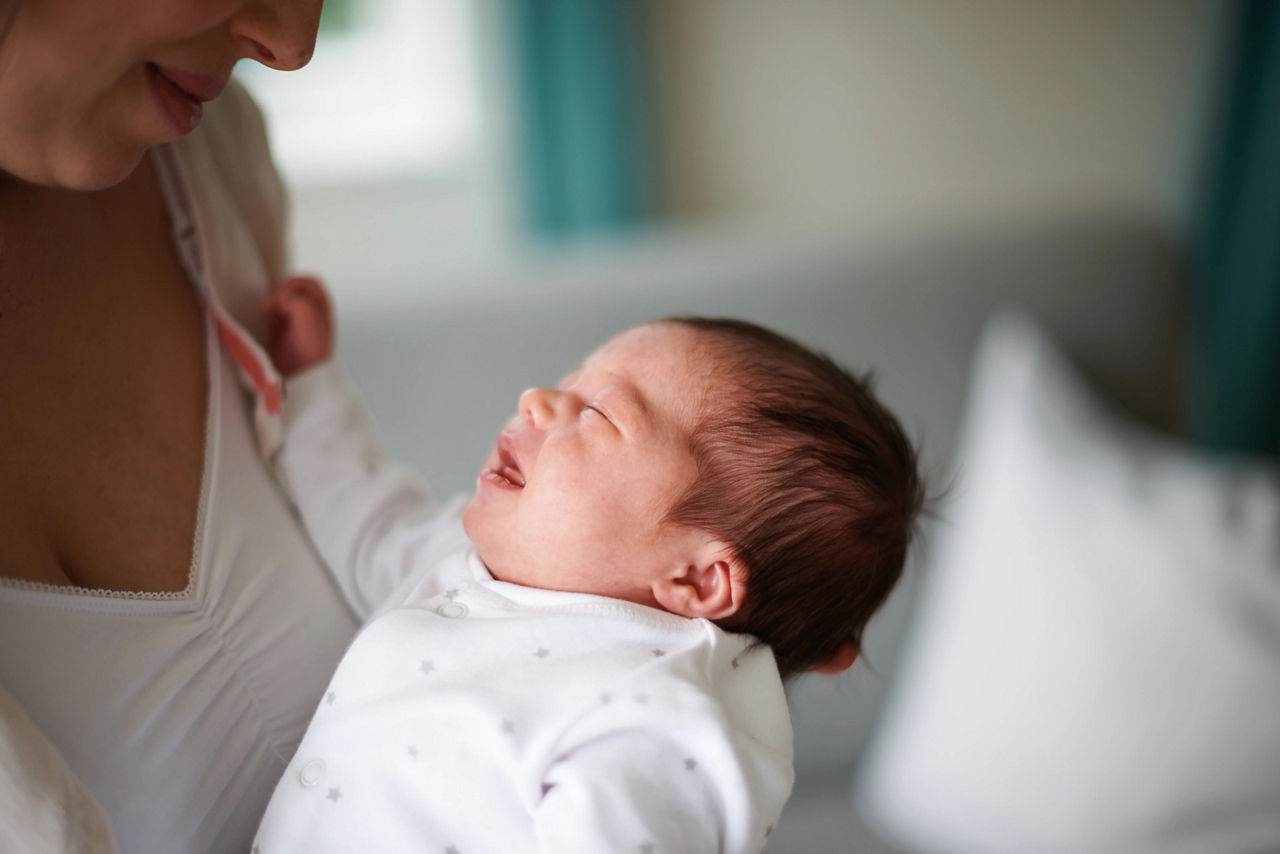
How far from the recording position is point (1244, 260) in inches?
81.7

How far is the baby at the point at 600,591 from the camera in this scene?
2.14 feet

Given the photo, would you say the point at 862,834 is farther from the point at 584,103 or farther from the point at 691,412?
the point at 584,103

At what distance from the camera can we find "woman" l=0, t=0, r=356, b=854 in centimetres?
59

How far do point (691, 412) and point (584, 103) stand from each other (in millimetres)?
1971

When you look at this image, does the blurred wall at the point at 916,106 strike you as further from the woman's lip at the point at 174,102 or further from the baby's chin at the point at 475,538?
the woman's lip at the point at 174,102

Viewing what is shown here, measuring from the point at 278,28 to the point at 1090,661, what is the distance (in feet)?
4.25

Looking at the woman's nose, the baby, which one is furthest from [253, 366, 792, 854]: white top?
the woman's nose

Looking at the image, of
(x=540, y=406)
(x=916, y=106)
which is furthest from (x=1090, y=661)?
(x=916, y=106)

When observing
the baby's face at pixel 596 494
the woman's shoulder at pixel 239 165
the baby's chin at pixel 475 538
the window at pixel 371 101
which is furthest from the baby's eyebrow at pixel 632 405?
the window at pixel 371 101

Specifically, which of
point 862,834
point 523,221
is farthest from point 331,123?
point 862,834

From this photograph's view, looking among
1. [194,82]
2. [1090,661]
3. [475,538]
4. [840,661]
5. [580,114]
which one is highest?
[194,82]

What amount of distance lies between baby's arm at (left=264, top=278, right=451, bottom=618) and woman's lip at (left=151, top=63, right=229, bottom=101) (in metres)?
0.25

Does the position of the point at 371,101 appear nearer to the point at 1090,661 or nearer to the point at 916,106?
the point at 916,106

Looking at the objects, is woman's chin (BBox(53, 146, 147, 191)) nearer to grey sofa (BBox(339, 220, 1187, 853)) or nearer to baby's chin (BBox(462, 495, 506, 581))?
baby's chin (BBox(462, 495, 506, 581))
